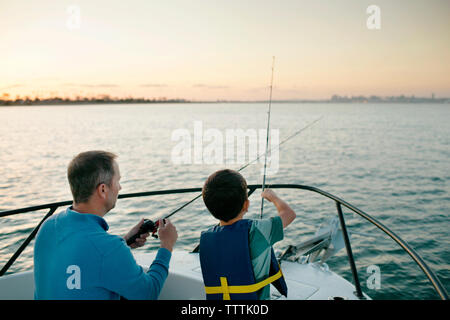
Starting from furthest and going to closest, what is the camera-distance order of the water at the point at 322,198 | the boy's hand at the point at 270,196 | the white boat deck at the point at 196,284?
1. the water at the point at 322,198
2. the white boat deck at the point at 196,284
3. the boy's hand at the point at 270,196

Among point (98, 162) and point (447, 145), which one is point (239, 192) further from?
point (447, 145)

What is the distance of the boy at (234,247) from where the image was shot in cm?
176

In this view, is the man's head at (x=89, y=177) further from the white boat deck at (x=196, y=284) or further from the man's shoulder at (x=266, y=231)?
the white boat deck at (x=196, y=284)

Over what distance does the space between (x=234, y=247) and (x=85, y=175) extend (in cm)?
82

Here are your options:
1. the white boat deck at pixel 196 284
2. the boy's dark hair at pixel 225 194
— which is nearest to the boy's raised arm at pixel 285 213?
the boy's dark hair at pixel 225 194

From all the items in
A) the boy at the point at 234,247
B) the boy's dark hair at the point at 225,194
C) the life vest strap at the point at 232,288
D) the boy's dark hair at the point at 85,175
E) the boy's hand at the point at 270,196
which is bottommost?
the life vest strap at the point at 232,288

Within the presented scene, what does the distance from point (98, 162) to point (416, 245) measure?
9624 millimetres

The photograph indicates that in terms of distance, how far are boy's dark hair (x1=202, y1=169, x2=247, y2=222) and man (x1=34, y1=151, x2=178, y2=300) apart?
17.9 inches

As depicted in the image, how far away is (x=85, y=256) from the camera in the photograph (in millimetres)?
1438

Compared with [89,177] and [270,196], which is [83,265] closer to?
[89,177]

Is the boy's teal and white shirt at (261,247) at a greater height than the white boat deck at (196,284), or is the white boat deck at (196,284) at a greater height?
the boy's teal and white shirt at (261,247)
